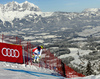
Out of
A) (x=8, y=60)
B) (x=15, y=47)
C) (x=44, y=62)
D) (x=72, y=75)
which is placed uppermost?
Answer: (x=15, y=47)

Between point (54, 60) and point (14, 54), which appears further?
point (54, 60)

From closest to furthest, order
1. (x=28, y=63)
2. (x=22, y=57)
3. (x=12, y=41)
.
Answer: (x=22, y=57) < (x=28, y=63) < (x=12, y=41)

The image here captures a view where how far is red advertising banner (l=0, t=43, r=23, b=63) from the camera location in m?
17.1

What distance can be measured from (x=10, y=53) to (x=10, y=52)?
9cm

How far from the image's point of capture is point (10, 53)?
57.8 ft

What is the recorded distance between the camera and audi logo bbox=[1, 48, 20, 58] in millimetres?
17188

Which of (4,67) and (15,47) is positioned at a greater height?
(15,47)

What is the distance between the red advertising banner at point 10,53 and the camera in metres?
17.1

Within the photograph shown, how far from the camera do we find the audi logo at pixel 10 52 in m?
17.2

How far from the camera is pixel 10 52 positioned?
57.8 ft

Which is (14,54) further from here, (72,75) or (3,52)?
(72,75)

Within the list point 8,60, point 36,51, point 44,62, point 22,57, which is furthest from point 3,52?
point 44,62

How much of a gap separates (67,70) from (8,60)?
9.78 metres

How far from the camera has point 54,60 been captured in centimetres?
2611
